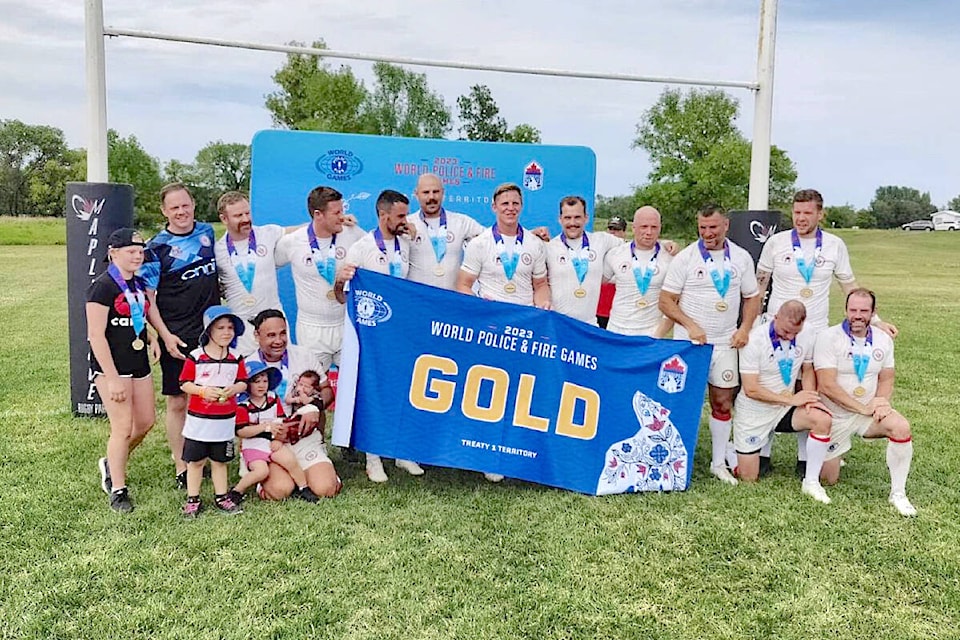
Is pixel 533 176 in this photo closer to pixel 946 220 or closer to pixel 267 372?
pixel 267 372

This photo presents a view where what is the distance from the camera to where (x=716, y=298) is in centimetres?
464

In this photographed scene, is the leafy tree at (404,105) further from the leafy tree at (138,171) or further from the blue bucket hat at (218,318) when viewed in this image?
the blue bucket hat at (218,318)

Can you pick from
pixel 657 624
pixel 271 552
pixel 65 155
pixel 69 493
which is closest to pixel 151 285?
pixel 69 493

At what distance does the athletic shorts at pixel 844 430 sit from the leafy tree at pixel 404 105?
29.0 m

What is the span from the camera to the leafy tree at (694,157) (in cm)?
2878

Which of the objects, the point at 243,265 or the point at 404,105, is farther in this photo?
the point at 404,105

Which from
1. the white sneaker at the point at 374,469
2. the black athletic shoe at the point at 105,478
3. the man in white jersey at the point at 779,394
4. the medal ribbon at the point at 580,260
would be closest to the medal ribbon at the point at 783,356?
the man in white jersey at the point at 779,394

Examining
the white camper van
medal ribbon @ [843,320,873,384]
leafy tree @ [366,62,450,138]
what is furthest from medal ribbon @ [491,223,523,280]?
the white camper van

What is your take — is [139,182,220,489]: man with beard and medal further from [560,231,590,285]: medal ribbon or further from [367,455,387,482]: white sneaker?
[560,231,590,285]: medal ribbon

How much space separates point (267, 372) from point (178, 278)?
679 mm

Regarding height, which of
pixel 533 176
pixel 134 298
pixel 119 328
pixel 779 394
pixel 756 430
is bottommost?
pixel 756 430

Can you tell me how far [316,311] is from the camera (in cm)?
462

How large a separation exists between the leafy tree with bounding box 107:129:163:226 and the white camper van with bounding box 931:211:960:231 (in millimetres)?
53123

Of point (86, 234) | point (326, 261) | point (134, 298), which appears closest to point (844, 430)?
point (326, 261)
